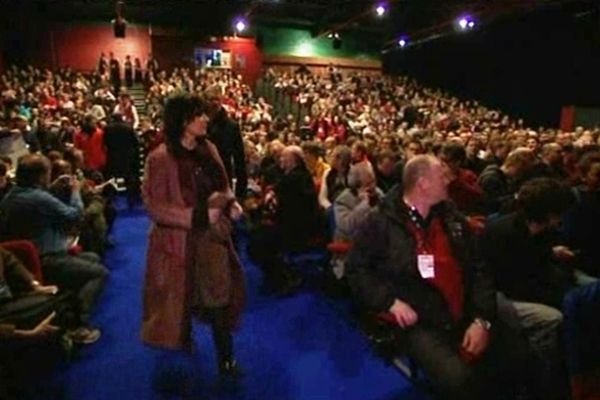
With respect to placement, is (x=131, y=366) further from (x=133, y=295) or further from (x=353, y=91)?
(x=353, y=91)

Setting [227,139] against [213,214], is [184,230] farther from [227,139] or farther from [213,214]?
[227,139]

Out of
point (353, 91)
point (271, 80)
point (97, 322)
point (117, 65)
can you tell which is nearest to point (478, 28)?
point (353, 91)

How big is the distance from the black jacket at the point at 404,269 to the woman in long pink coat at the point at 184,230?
67cm

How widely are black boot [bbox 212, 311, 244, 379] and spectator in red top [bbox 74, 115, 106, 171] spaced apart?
5705 mm

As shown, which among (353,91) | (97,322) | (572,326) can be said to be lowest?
(97,322)

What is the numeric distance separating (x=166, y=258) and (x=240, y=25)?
65.0 feet

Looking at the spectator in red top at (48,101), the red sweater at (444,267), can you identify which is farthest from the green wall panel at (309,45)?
the red sweater at (444,267)

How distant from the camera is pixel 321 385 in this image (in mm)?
3184

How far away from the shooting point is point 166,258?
2.78 metres

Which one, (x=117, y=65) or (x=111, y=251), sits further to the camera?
(x=117, y=65)

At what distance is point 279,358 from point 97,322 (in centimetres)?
139

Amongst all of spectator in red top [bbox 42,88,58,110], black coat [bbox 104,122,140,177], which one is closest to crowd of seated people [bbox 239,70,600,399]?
black coat [bbox 104,122,140,177]

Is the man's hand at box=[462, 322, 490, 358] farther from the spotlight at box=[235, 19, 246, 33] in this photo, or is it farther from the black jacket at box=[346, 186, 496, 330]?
the spotlight at box=[235, 19, 246, 33]

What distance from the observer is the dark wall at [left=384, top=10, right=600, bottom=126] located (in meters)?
19.3
